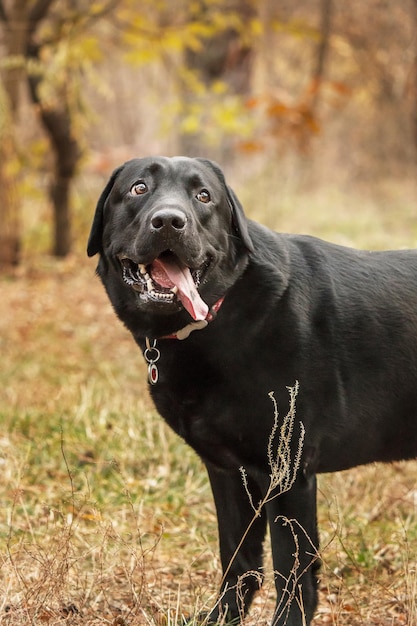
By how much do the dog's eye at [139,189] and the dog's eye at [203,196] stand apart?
0.62 feet

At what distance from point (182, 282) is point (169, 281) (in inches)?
2.3

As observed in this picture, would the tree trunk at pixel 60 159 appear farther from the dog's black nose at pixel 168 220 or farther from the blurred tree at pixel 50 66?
the dog's black nose at pixel 168 220

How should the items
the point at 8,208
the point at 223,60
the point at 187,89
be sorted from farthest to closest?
the point at 187,89
the point at 223,60
the point at 8,208

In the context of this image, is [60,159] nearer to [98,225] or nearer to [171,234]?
[98,225]

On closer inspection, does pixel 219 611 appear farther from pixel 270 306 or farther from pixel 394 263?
pixel 394 263

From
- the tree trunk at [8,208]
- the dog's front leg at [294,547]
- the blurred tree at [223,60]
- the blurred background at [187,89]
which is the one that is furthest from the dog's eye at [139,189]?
the blurred tree at [223,60]

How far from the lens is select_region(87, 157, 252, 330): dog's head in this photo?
108 inches

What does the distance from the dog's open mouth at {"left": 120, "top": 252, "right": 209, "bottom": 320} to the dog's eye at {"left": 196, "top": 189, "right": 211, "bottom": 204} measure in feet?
0.82

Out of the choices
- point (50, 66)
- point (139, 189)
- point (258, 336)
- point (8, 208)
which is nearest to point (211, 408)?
point (258, 336)

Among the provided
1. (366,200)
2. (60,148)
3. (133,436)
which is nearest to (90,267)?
(60,148)

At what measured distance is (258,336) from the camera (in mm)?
2877

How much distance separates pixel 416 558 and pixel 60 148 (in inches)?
335

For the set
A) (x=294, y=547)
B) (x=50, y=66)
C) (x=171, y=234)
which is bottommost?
(x=294, y=547)

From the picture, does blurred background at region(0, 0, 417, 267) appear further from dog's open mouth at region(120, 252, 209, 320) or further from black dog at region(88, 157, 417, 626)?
dog's open mouth at region(120, 252, 209, 320)
